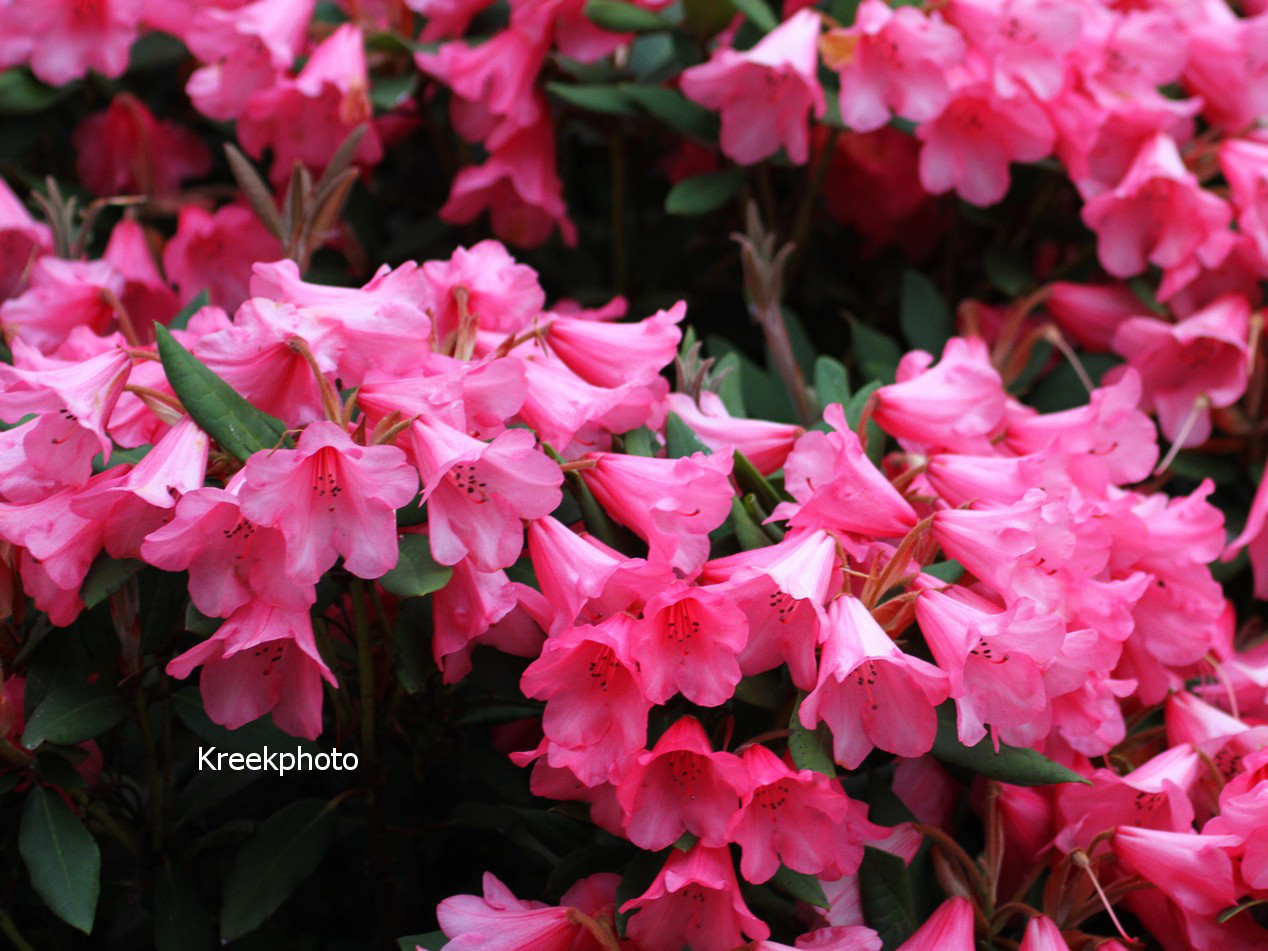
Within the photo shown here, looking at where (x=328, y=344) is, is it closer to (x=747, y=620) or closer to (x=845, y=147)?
(x=747, y=620)

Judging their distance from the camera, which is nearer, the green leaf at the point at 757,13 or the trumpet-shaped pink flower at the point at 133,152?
the green leaf at the point at 757,13

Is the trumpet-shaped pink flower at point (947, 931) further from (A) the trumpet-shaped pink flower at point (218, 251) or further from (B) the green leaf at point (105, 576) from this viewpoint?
(A) the trumpet-shaped pink flower at point (218, 251)

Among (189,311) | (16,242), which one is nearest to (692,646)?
(189,311)

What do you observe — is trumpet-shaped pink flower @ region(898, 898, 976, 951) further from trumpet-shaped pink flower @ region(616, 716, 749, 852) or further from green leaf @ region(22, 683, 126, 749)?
green leaf @ region(22, 683, 126, 749)

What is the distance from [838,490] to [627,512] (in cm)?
15

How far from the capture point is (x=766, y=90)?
1.28m

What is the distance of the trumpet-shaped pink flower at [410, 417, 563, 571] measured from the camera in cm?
76

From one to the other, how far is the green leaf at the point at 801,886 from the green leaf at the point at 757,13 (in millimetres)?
899

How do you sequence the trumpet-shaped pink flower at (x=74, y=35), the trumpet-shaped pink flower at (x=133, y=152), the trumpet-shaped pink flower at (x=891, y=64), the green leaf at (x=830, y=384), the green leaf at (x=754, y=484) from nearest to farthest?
the green leaf at (x=754, y=484), the green leaf at (x=830, y=384), the trumpet-shaped pink flower at (x=891, y=64), the trumpet-shaped pink flower at (x=74, y=35), the trumpet-shaped pink flower at (x=133, y=152)

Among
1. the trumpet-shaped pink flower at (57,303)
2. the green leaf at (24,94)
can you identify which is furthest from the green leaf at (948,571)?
the green leaf at (24,94)

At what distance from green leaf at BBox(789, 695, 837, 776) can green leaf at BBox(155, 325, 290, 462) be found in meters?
0.39

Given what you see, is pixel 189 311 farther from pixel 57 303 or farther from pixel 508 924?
pixel 508 924

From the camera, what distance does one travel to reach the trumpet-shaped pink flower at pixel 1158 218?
4.18ft

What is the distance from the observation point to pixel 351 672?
99cm
